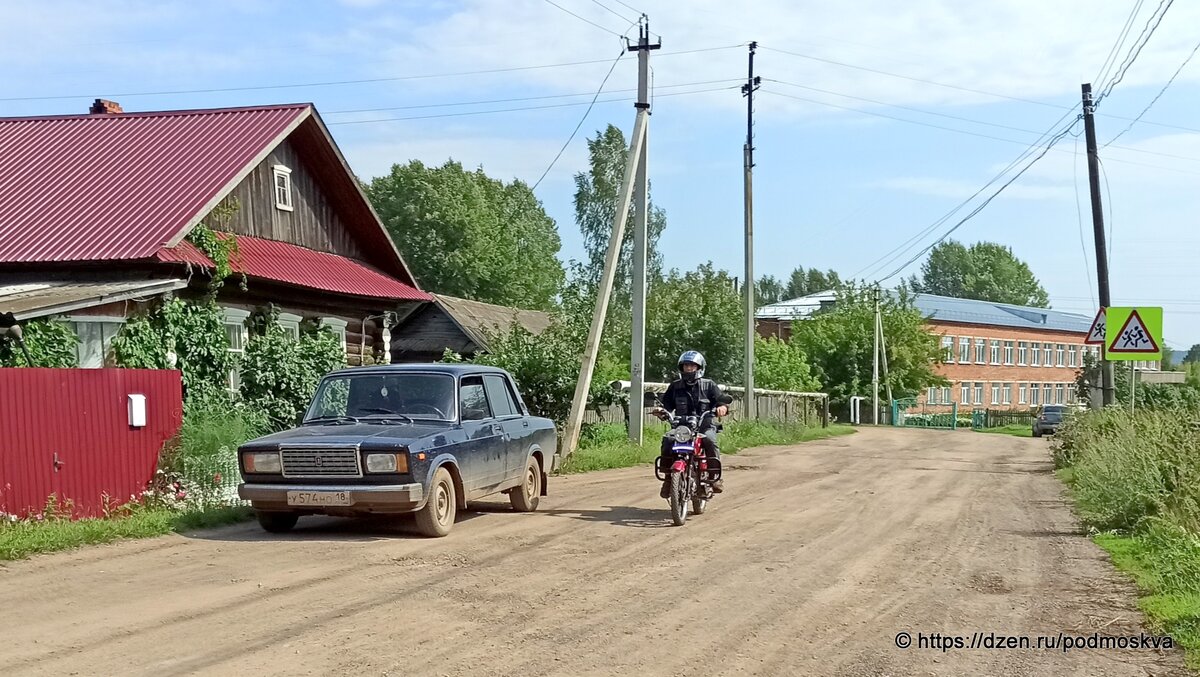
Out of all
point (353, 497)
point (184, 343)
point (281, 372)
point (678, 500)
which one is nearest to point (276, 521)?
point (353, 497)

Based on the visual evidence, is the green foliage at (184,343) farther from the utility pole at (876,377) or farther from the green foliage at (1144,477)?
the utility pole at (876,377)

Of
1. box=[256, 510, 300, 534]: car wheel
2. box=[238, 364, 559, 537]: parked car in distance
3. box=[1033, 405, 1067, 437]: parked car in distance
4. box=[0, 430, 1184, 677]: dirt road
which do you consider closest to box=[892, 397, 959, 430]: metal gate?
box=[1033, 405, 1067, 437]: parked car in distance

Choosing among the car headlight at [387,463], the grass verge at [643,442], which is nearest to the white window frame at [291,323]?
the grass verge at [643,442]

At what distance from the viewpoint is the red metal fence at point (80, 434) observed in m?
10.6

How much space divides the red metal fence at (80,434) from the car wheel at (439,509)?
3.43 meters

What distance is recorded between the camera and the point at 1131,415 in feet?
58.4

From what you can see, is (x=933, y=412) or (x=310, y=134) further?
(x=933, y=412)

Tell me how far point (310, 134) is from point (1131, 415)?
14.9 meters

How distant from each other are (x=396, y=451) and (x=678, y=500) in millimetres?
3143

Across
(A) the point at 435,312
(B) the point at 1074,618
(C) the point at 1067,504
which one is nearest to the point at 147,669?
(B) the point at 1074,618

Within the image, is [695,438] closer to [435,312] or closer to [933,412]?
[435,312]

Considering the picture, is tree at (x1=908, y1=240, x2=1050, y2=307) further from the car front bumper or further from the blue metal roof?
the car front bumper

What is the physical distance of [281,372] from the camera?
659 inches

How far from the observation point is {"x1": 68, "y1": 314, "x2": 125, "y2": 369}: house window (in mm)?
14194
